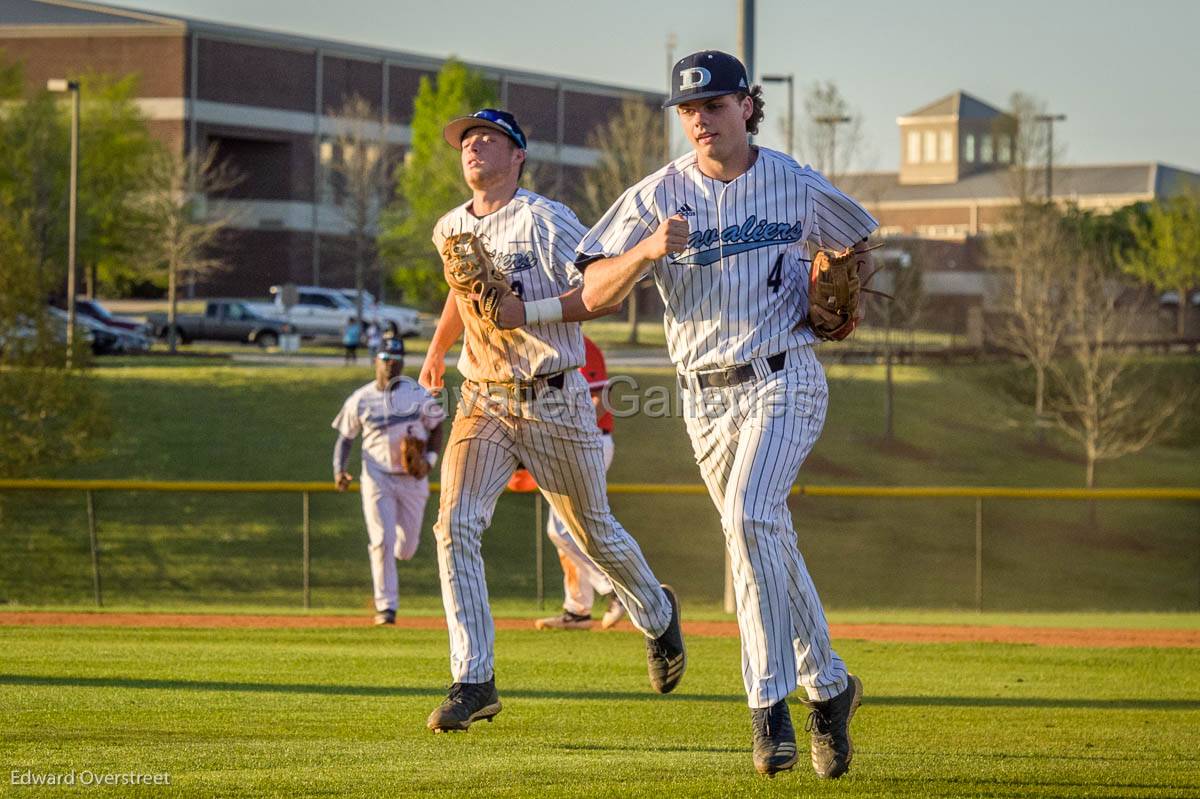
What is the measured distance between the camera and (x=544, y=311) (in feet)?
17.8

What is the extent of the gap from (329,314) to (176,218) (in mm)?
5434

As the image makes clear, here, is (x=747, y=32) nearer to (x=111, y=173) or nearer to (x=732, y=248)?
(x=732, y=248)

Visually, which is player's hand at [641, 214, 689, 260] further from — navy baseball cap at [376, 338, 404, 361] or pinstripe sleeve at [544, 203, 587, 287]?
navy baseball cap at [376, 338, 404, 361]

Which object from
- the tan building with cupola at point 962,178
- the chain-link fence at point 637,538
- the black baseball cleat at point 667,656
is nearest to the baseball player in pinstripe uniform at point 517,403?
the black baseball cleat at point 667,656

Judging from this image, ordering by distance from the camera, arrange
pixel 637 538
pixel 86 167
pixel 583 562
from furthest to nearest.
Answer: pixel 86 167
pixel 637 538
pixel 583 562

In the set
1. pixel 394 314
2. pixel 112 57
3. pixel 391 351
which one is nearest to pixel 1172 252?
pixel 394 314

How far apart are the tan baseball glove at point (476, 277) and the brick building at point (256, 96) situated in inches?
1969

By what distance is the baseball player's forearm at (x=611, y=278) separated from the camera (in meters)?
5.01

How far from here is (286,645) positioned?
396 inches

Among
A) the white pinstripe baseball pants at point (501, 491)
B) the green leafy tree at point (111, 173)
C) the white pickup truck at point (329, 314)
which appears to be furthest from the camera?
the white pickup truck at point (329, 314)

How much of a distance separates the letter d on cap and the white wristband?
86cm

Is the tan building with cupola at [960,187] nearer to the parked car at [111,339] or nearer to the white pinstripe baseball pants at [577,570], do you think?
the parked car at [111,339]

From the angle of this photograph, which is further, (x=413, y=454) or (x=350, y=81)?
(x=350, y=81)

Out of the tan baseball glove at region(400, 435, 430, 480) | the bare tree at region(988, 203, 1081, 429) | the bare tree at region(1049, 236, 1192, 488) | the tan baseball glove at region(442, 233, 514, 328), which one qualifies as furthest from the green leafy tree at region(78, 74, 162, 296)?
the tan baseball glove at region(442, 233, 514, 328)
